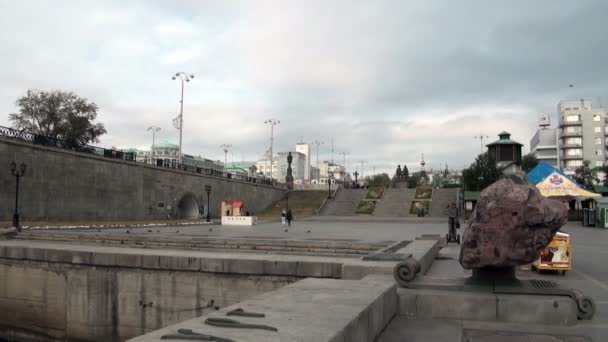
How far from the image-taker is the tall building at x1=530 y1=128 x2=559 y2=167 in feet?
298

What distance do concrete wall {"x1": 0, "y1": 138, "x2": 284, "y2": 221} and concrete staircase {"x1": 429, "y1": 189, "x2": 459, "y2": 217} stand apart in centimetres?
2361

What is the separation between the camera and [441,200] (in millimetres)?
49375

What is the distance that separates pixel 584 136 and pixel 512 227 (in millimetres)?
89407

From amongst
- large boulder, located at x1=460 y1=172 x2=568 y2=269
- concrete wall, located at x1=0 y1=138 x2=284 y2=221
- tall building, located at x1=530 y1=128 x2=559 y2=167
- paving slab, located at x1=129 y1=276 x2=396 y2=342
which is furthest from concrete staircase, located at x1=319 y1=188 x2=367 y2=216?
tall building, located at x1=530 y1=128 x2=559 y2=167

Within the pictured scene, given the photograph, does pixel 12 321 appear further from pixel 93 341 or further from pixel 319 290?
pixel 319 290

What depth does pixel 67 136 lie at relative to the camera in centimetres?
4347

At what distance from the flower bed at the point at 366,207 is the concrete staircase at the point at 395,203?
53 centimetres

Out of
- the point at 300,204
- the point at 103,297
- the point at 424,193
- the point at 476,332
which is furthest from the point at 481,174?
the point at 476,332

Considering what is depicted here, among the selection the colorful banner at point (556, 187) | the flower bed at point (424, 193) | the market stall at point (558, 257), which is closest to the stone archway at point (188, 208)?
the flower bed at point (424, 193)

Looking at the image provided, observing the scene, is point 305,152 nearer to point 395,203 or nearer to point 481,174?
point 395,203

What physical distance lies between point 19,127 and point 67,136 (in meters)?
4.27

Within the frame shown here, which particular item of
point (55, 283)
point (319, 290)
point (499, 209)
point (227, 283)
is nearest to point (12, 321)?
point (55, 283)

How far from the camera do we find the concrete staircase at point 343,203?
48.8 m

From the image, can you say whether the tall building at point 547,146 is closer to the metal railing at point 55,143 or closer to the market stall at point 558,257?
the metal railing at point 55,143
